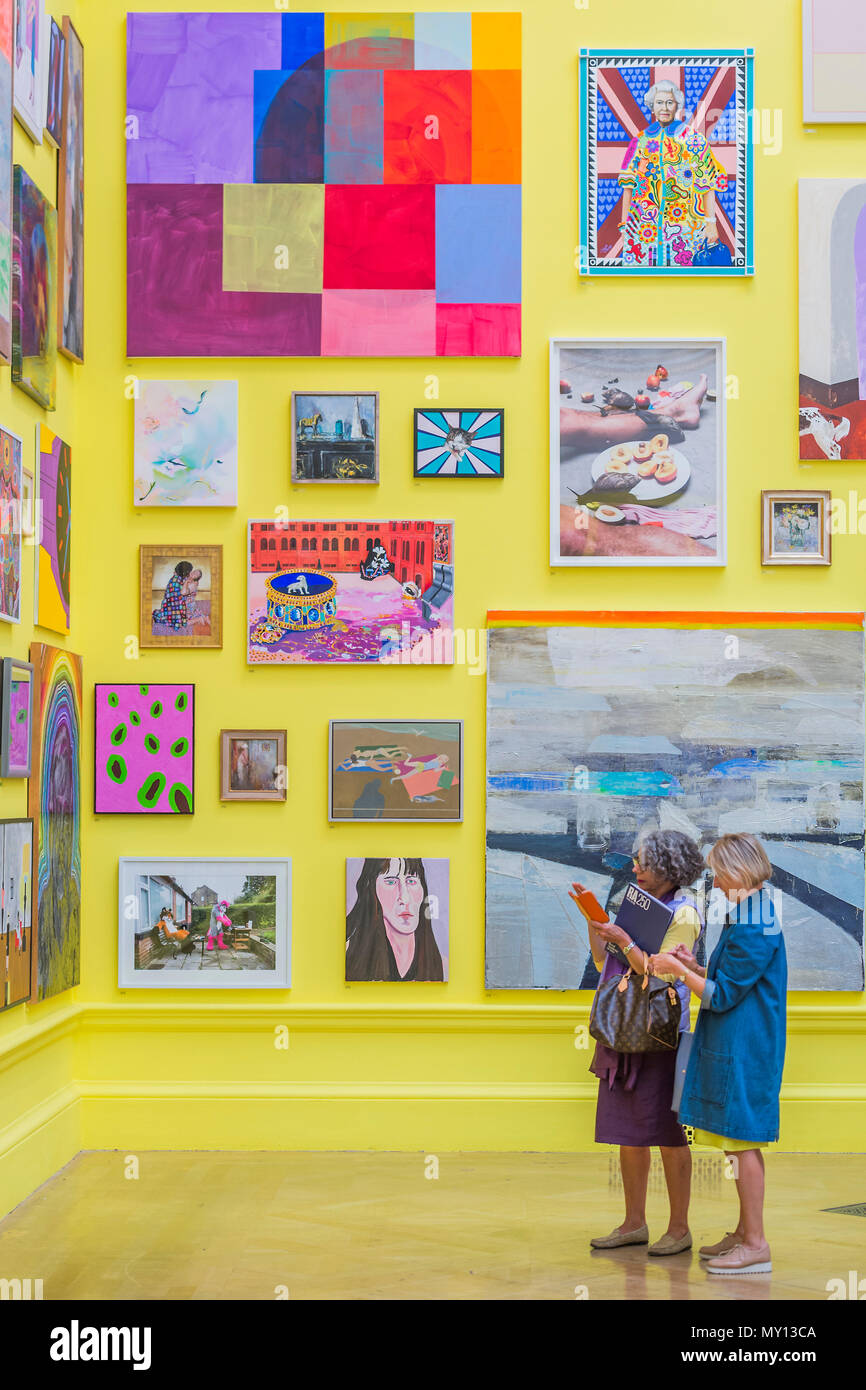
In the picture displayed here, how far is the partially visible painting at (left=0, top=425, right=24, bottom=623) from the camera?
15.8 feet

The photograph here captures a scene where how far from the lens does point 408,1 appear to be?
5.96m

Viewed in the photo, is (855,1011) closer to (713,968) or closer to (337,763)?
(713,968)

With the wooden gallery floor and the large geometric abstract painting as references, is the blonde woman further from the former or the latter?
the large geometric abstract painting

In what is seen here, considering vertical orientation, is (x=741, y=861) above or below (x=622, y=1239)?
above

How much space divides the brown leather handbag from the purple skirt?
0.24ft

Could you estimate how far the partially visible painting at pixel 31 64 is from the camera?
16.2 ft

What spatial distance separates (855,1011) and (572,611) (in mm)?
2237

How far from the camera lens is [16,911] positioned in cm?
489

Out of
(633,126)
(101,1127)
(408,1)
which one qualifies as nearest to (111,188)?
(408,1)

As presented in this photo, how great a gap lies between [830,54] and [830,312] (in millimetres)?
1208

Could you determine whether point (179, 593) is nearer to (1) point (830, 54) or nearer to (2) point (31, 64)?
(2) point (31, 64)

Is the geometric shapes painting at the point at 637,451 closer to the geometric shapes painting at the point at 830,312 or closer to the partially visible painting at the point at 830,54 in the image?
the geometric shapes painting at the point at 830,312

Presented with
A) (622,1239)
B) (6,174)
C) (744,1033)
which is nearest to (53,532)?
(6,174)

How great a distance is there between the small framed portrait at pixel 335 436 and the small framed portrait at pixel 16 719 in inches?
65.1
